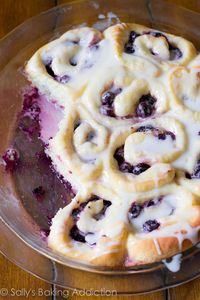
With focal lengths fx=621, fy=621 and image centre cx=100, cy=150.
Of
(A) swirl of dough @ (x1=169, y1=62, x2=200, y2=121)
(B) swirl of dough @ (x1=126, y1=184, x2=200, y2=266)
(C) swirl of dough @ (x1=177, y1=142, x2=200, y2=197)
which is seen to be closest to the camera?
(B) swirl of dough @ (x1=126, y1=184, x2=200, y2=266)

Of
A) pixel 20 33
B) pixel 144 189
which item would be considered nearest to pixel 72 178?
pixel 144 189

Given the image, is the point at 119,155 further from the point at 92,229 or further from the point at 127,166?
the point at 92,229

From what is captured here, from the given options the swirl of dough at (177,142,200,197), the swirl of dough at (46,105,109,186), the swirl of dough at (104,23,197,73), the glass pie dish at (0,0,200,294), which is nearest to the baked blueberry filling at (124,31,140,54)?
the swirl of dough at (104,23,197,73)

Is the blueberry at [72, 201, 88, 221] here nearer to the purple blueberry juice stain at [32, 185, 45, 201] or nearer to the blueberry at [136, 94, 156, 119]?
the purple blueberry juice stain at [32, 185, 45, 201]

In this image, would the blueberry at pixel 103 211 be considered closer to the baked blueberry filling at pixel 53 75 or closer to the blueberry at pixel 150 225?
the blueberry at pixel 150 225

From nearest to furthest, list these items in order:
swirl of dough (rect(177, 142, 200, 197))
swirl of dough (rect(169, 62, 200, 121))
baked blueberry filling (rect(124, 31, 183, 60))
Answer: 1. swirl of dough (rect(177, 142, 200, 197))
2. swirl of dough (rect(169, 62, 200, 121))
3. baked blueberry filling (rect(124, 31, 183, 60))

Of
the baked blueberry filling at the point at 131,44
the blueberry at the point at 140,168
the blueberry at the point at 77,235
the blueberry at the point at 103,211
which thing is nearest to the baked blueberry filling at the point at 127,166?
the blueberry at the point at 140,168
